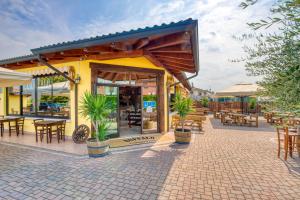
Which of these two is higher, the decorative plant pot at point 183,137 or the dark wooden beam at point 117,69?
the dark wooden beam at point 117,69

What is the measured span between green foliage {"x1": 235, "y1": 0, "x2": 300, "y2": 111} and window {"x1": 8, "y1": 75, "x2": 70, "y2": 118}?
696 centimetres

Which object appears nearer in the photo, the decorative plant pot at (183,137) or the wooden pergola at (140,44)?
the wooden pergola at (140,44)

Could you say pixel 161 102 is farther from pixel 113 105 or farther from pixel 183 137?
pixel 113 105

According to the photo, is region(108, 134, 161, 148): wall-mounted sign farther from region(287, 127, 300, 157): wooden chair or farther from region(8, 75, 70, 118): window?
region(287, 127, 300, 157): wooden chair

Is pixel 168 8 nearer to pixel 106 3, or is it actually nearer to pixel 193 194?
pixel 106 3

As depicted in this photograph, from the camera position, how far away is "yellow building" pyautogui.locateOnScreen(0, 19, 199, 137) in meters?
4.62

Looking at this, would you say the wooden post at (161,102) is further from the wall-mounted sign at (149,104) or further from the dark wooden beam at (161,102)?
the wall-mounted sign at (149,104)

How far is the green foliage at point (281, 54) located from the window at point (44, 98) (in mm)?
6959

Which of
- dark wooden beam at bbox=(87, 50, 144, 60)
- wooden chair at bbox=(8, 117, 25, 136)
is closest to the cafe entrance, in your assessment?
dark wooden beam at bbox=(87, 50, 144, 60)

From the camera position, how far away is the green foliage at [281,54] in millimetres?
1327

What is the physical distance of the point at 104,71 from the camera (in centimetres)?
674

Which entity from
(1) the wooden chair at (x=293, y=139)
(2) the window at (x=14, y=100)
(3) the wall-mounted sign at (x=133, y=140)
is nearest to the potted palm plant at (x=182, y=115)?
(3) the wall-mounted sign at (x=133, y=140)

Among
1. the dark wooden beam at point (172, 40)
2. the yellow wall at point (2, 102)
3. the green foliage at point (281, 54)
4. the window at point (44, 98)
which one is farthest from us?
the yellow wall at point (2, 102)

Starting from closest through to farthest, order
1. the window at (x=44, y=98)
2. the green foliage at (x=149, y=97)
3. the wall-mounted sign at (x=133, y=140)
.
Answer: the wall-mounted sign at (x=133, y=140), the window at (x=44, y=98), the green foliage at (x=149, y=97)
